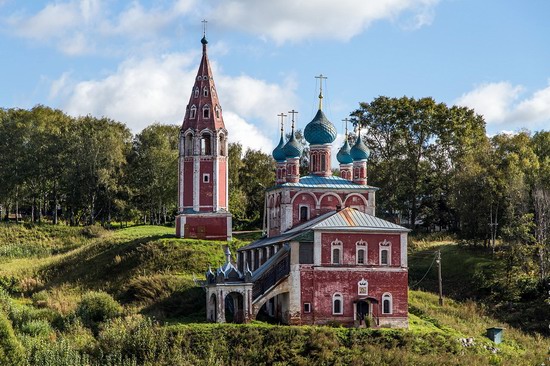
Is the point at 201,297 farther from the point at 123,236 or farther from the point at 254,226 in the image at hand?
the point at 254,226

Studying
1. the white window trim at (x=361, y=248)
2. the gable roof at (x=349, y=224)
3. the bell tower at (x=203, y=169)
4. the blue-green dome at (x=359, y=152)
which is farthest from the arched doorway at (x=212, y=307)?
the bell tower at (x=203, y=169)

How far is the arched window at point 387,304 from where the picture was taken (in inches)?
1486

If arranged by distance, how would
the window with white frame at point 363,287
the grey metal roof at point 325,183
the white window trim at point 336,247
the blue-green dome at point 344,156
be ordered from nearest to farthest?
the white window trim at point 336,247 → the window with white frame at point 363,287 → the grey metal roof at point 325,183 → the blue-green dome at point 344,156

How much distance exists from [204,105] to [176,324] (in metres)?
20.5

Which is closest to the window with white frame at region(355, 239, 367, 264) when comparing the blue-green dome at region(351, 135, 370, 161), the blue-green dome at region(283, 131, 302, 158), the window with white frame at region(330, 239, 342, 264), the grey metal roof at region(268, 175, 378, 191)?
the window with white frame at region(330, 239, 342, 264)

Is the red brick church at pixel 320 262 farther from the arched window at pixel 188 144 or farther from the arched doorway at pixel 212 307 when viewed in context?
the arched window at pixel 188 144

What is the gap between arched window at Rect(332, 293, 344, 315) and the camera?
3734 centimetres

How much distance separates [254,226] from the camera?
68.4 m

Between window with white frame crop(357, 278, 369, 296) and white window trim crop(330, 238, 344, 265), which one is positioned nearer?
white window trim crop(330, 238, 344, 265)

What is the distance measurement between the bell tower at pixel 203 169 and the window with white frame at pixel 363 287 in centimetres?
1543

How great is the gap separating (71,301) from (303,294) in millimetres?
11545

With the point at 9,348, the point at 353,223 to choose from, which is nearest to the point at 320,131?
the point at 353,223

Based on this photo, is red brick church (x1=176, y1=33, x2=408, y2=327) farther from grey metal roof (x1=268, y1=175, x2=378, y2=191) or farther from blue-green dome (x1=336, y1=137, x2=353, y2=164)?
blue-green dome (x1=336, y1=137, x2=353, y2=164)

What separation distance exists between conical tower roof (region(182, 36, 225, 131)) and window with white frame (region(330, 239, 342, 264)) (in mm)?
17490
